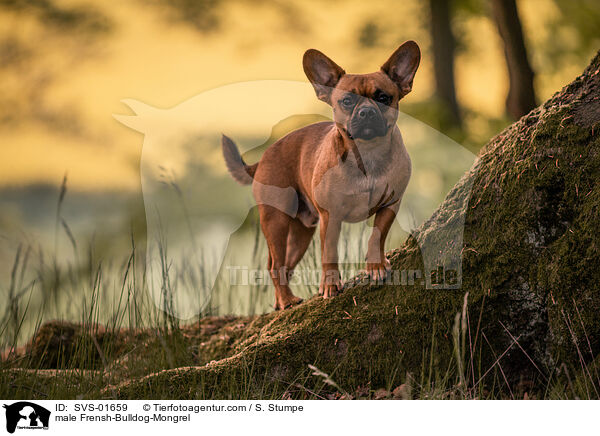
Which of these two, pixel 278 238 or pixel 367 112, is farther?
pixel 278 238

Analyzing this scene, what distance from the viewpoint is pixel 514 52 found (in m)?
4.95

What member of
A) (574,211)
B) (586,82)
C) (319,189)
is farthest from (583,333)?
(319,189)

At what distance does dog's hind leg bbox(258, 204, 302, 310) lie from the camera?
3.84m

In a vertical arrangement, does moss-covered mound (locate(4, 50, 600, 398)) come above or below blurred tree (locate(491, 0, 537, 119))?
below

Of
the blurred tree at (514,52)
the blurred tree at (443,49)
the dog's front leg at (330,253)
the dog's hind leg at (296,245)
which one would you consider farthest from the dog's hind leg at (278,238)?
the blurred tree at (514,52)

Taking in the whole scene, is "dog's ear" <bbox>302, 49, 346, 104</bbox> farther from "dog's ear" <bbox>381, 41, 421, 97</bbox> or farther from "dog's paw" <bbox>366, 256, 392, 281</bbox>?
"dog's paw" <bbox>366, 256, 392, 281</bbox>

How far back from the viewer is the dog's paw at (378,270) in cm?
316

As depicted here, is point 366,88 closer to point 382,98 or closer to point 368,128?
point 382,98
